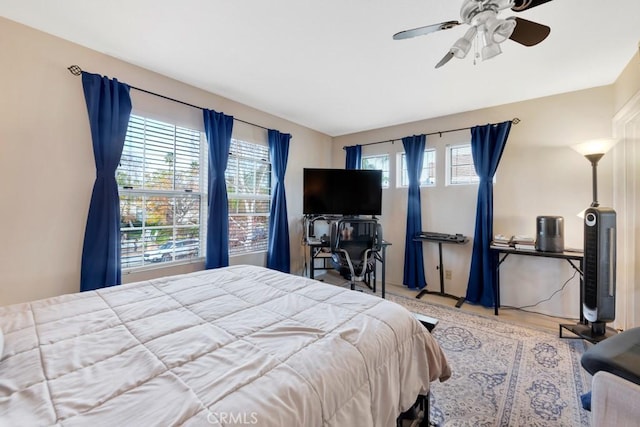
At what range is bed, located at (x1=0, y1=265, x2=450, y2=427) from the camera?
65 cm

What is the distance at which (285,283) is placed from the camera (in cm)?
165

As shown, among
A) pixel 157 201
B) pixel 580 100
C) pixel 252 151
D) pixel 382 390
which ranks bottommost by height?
pixel 382 390

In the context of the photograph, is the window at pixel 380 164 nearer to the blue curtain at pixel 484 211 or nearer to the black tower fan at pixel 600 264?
the blue curtain at pixel 484 211

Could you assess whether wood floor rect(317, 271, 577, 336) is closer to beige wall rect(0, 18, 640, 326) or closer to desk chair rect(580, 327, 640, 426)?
beige wall rect(0, 18, 640, 326)

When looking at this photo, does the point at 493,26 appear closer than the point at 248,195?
Yes

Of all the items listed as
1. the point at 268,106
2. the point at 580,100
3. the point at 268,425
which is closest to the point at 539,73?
the point at 580,100

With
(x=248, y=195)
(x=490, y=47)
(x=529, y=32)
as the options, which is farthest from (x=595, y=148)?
(x=248, y=195)

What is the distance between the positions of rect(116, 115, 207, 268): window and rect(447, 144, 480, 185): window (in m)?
3.21

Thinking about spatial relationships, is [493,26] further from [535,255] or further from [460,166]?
[460,166]

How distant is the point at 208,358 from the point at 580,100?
13.2 ft

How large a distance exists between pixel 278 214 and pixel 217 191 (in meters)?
0.93

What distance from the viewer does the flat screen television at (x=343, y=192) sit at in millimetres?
3701

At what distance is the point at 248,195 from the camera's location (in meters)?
3.37

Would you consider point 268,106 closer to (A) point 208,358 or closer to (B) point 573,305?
(A) point 208,358
